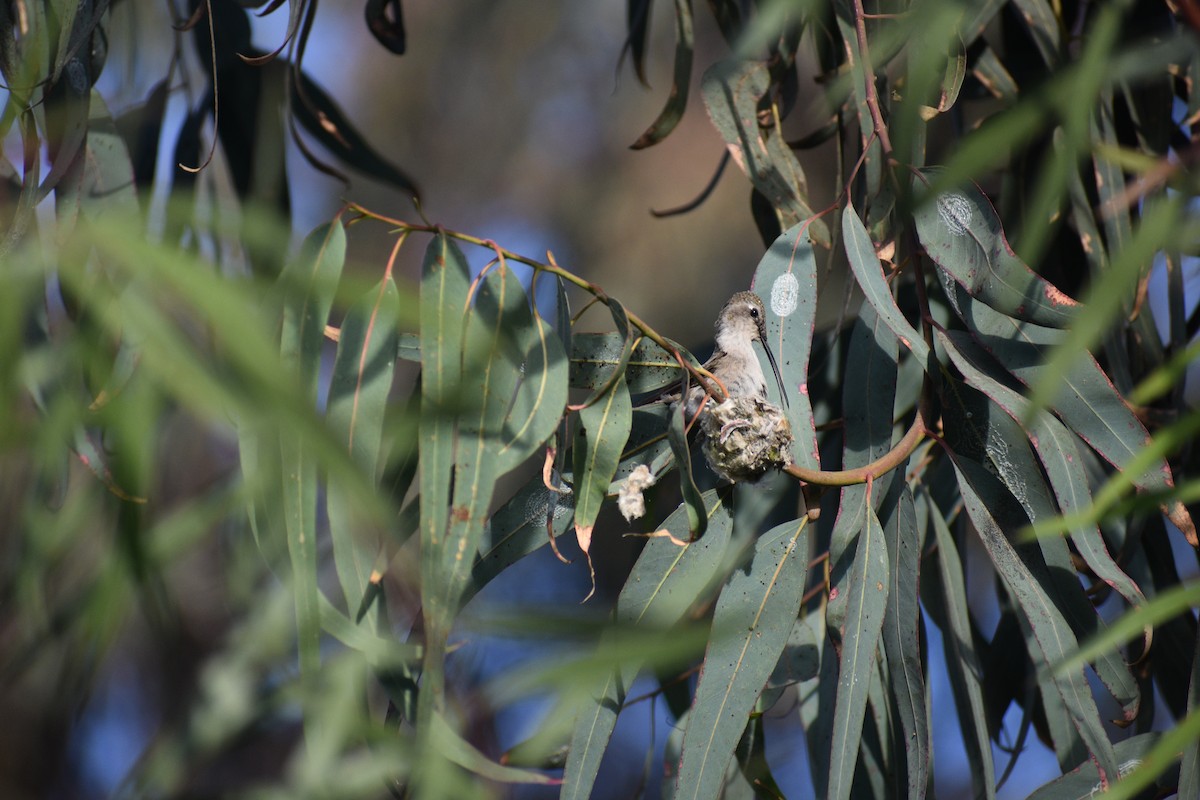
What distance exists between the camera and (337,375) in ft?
3.55

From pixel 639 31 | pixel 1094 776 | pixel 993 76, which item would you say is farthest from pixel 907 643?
pixel 639 31

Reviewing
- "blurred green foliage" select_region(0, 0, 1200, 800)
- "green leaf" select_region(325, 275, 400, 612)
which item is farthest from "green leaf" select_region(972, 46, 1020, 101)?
"green leaf" select_region(325, 275, 400, 612)

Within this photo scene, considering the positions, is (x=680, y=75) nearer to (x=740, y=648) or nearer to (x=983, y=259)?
(x=983, y=259)

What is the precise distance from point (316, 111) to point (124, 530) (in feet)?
3.33

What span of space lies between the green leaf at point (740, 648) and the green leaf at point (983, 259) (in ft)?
1.02

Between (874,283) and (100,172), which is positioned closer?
(874,283)

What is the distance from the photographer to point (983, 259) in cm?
113

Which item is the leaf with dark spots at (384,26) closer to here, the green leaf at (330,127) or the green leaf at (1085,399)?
the green leaf at (330,127)

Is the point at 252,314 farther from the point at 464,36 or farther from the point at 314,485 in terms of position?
the point at 464,36

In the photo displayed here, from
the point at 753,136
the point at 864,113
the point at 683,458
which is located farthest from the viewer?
the point at 753,136

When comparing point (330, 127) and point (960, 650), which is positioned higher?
point (330, 127)

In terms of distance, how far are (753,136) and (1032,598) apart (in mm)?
711

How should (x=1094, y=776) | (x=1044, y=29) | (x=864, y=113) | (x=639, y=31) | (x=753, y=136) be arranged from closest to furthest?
(x=1094, y=776), (x=864, y=113), (x=753, y=136), (x=1044, y=29), (x=639, y=31)

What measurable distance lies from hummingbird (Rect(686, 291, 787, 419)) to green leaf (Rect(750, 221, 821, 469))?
21 cm
